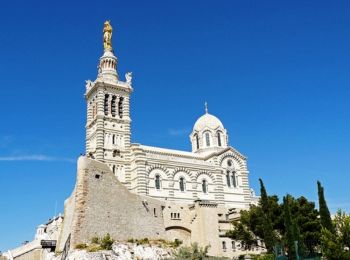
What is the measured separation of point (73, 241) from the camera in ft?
129

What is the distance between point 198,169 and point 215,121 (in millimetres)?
10778

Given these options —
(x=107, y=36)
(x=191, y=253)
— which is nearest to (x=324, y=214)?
(x=191, y=253)

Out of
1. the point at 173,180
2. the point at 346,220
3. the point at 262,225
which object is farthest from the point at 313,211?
the point at 173,180

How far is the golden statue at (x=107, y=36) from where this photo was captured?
6400 cm

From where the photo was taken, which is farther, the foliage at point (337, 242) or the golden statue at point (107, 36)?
the golden statue at point (107, 36)

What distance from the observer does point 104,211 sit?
1668 inches

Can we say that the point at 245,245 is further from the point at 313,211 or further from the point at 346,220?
the point at 346,220

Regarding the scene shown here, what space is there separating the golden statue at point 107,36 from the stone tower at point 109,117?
1.40m

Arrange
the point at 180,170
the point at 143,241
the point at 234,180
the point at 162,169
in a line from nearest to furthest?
the point at 143,241, the point at 162,169, the point at 180,170, the point at 234,180

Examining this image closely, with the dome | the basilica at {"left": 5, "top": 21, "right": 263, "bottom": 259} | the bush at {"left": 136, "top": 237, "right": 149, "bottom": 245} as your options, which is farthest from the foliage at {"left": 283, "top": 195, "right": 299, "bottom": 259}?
the dome

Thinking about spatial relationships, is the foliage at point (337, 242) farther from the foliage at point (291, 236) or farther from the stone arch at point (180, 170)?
the stone arch at point (180, 170)

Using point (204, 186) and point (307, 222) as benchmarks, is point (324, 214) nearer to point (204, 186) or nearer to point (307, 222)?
point (307, 222)

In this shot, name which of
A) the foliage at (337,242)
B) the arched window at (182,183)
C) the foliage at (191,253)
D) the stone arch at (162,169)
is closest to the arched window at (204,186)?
the arched window at (182,183)

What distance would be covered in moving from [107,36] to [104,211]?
30.4m
